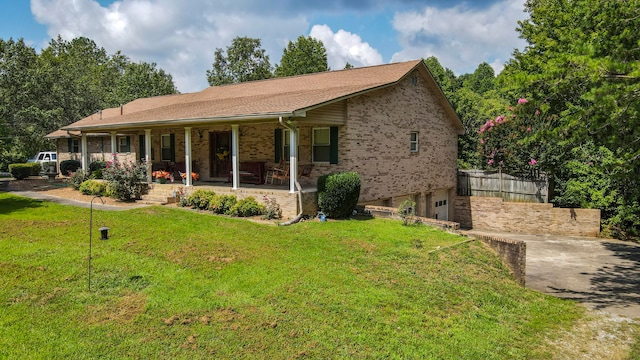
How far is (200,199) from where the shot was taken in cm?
1411

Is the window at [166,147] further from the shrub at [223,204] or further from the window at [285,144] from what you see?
the shrub at [223,204]

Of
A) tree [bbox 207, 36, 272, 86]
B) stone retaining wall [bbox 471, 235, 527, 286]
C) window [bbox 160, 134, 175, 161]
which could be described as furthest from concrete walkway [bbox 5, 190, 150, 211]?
tree [bbox 207, 36, 272, 86]

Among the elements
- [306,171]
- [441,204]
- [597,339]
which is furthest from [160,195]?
[597,339]

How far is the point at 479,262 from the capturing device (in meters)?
9.73

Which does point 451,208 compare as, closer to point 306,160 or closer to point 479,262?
point 306,160

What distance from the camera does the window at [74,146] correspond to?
27766mm

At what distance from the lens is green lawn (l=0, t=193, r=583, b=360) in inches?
206

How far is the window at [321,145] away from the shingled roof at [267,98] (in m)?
1.39

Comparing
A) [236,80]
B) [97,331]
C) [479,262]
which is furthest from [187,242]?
[236,80]

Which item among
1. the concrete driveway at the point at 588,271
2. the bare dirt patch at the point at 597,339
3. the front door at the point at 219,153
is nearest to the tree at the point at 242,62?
the front door at the point at 219,153

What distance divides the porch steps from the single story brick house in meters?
0.59

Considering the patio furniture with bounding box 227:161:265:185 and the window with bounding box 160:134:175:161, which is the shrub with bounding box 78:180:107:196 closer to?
the window with bounding box 160:134:175:161

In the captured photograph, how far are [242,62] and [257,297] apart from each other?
44.3 m

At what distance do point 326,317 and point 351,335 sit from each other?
57 centimetres
